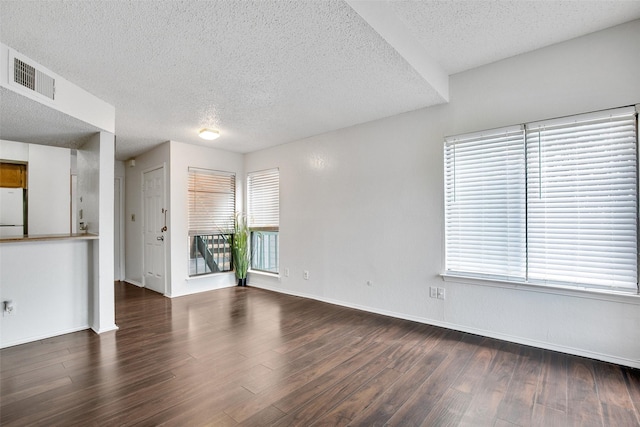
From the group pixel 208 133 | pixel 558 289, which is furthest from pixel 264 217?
pixel 558 289

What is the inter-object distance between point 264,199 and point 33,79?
3.38m

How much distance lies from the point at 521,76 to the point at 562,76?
32cm

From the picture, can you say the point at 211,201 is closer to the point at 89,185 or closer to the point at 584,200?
the point at 89,185

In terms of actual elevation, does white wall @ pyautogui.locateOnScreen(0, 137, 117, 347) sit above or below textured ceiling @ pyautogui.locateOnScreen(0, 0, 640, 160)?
below

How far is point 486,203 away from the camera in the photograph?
3.04m

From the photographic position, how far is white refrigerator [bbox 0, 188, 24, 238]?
4.09 metres

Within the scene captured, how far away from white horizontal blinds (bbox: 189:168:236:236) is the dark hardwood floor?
83.9 inches

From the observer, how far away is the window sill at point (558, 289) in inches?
93.4

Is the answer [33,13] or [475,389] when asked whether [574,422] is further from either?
[33,13]

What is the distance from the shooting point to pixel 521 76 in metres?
2.85

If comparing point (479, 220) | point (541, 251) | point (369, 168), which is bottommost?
point (541, 251)

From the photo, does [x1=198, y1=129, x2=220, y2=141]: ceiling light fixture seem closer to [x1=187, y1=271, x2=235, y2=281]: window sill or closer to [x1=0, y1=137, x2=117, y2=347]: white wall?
[x1=0, y1=137, x2=117, y2=347]: white wall

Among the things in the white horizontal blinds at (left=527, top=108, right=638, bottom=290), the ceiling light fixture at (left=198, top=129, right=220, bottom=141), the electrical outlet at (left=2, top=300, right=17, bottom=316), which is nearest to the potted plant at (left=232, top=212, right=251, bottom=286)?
the ceiling light fixture at (left=198, top=129, right=220, bottom=141)

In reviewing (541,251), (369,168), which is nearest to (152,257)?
(369,168)
